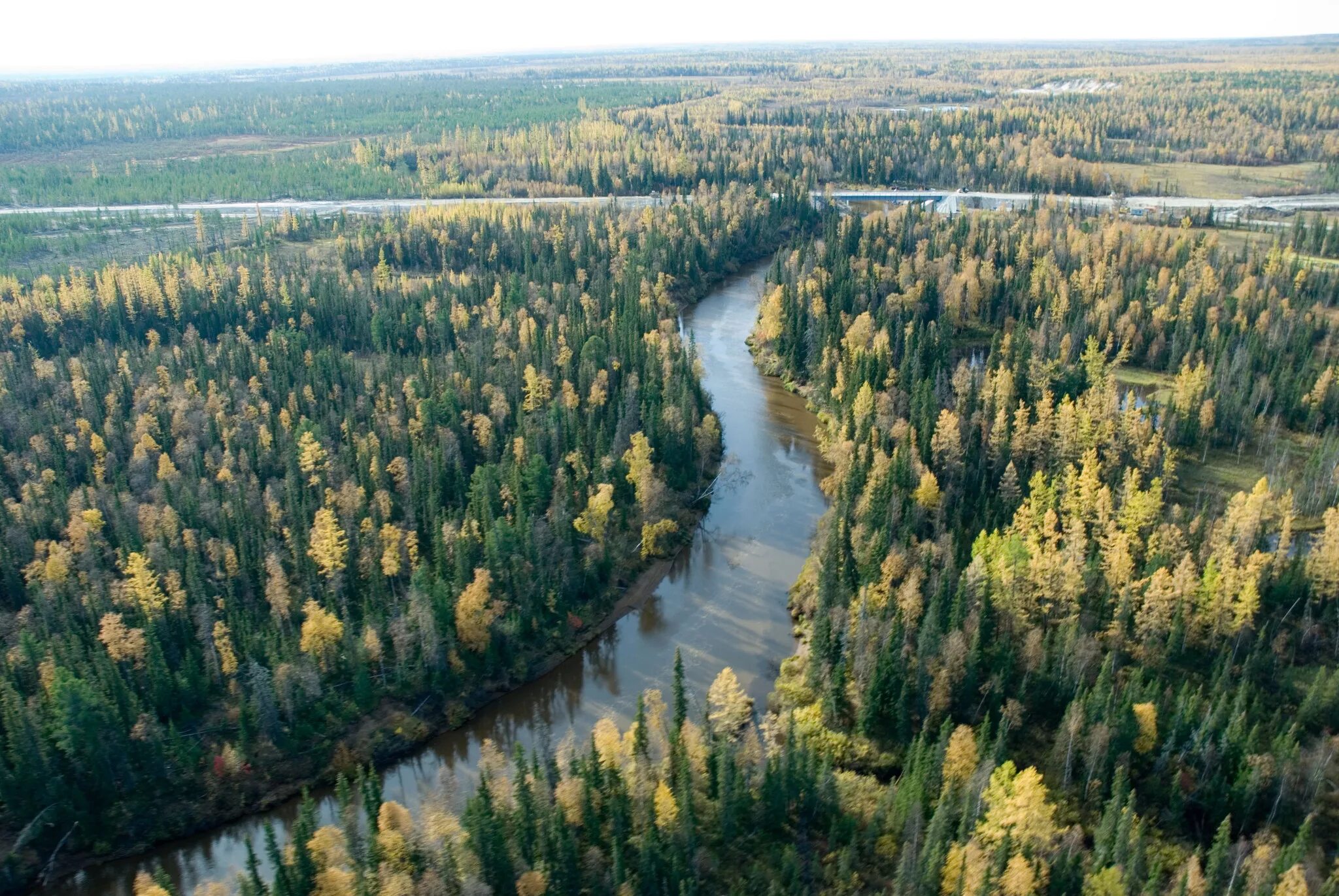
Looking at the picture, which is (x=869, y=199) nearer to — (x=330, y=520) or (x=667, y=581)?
(x=667, y=581)

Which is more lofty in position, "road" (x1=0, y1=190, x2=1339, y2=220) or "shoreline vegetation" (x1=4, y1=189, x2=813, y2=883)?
"road" (x1=0, y1=190, x2=1339, y2=220)

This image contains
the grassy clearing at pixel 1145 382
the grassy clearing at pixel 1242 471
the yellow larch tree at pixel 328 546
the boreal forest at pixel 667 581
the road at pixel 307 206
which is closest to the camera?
the boreal forest at pixel 667 581

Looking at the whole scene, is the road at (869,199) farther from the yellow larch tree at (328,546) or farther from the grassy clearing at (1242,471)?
the yellow larch tree at (328,546)

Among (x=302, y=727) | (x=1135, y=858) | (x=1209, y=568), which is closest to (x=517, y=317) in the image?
(x=302, y=727)

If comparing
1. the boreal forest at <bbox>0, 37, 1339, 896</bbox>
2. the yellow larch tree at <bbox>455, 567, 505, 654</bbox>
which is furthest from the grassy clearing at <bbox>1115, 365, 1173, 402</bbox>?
the yellow larch tree at <bbox>455, 567, 505, 654</bbox>

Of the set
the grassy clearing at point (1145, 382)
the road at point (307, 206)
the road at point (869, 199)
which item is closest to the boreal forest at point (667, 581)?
the grassy clearing at point (1145, 382)

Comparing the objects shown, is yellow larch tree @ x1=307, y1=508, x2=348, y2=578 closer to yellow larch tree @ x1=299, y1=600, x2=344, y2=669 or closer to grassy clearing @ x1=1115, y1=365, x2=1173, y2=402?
yellow larch tree @ x1=299, y1=600, x2=344, y2=669
